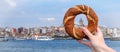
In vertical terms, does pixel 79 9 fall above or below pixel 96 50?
above

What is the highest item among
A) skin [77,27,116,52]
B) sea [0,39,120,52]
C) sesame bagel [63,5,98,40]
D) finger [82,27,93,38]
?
sesame bagel [63,5,98,40]

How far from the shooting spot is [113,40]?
12250 centimetres

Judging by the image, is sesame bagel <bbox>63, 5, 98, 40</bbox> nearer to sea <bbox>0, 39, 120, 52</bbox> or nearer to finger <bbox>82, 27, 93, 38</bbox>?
finger <bbox>82, 27, 93, 38</bbox>

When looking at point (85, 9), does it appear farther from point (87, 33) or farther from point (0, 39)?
point (0, 39)

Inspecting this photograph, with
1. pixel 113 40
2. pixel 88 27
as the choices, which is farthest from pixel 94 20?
pixel 113 40

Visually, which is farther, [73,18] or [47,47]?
[47,47]

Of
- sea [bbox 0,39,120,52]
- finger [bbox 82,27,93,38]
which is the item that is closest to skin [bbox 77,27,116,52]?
finger [bbox 82,27,93,38]

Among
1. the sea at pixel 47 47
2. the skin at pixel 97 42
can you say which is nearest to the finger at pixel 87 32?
the skin at pixel 97 42

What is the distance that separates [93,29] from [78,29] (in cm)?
21

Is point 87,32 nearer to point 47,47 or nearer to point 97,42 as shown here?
point 97,42

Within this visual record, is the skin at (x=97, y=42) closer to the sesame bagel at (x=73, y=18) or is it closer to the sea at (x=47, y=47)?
the sesame bagel at (x=73, y=18)

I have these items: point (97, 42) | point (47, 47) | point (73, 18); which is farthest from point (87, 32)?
point (47, 47)

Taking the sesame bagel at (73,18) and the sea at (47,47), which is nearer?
the sesame bagel at (73,18)

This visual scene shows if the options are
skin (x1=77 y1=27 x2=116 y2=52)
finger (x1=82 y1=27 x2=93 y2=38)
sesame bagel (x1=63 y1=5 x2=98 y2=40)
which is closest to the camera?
skin (x1=77 y1=27 x2=116 y2=52)
